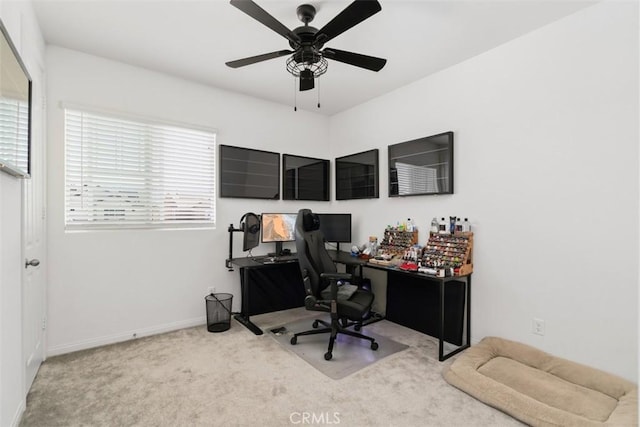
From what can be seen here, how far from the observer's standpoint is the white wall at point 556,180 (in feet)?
6.65

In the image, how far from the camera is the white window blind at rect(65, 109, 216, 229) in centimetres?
276

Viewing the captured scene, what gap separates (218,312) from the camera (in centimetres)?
323

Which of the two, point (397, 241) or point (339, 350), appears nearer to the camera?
point (339, 350)

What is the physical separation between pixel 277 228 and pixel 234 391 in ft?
6.41

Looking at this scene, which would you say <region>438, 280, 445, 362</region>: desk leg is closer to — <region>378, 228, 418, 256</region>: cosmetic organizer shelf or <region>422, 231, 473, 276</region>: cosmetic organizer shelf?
<region>422, 231, 473, 276</region>: cosmetic organizer shelf

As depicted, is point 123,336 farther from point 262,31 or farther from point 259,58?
point 262,31

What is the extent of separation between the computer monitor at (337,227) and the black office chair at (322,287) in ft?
3.36

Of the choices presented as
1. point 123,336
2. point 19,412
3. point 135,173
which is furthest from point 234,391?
point 135,173

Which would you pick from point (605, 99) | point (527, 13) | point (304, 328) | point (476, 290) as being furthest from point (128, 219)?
point (605, 99)

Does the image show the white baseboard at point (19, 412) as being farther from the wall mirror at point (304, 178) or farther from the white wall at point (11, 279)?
the wall mirror at point (304, 178)

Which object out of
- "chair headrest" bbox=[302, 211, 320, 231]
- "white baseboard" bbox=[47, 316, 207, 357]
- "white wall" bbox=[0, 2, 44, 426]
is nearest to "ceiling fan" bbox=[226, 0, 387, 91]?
"chair headrest" bbox=[302, 211, 320, 231]

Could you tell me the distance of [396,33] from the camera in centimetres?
244

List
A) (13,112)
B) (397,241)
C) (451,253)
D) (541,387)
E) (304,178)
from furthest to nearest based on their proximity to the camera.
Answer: (304,178) < (397,241) < (451,253) < (541,387) < (13,112)

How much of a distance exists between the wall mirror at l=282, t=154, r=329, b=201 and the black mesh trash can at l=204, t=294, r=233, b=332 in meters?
1.52
